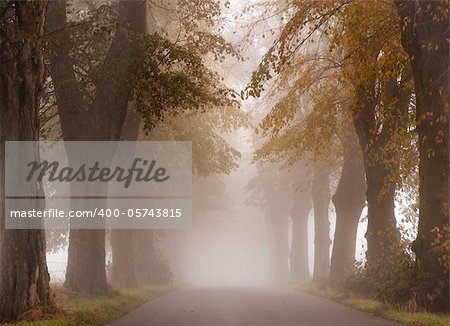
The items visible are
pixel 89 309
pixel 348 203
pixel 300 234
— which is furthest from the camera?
pixel 300 234

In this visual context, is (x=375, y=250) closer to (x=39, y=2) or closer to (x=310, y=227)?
(x=39, y=2)

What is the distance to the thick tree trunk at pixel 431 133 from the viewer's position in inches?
462

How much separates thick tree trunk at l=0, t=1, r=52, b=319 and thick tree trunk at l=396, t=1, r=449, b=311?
738cm

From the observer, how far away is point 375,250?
17844 millimetres

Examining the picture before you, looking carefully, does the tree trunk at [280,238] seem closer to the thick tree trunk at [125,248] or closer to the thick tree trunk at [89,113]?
the thick tree trunk at [125,248]

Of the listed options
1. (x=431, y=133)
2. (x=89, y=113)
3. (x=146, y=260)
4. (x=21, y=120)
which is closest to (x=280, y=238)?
(x=146, y=260)

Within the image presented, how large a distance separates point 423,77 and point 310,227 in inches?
3257

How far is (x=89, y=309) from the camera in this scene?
41.5 ft

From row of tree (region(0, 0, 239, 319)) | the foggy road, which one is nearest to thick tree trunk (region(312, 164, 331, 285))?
row of tree (region(0, 0, 239, 319))
